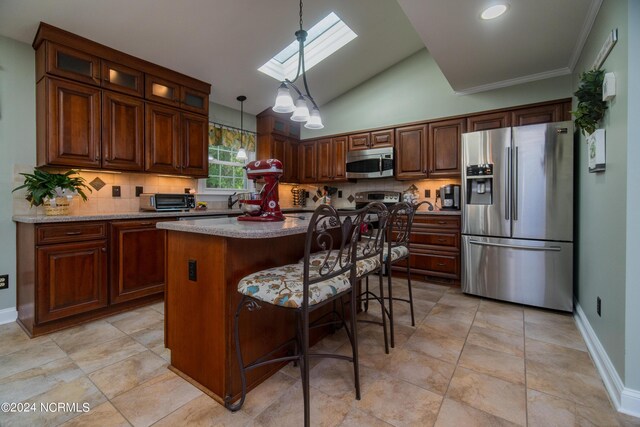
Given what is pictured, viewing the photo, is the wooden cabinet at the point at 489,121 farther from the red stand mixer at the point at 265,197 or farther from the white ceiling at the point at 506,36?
the red stand mixer at the point at 265,197

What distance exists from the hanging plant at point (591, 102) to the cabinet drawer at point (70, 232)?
3822mm

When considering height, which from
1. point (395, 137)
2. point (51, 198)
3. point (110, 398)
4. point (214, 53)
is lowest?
point (110, 398)

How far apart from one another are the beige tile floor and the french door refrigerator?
0.49 metres

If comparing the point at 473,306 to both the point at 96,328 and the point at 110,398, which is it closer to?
the point at 110,398

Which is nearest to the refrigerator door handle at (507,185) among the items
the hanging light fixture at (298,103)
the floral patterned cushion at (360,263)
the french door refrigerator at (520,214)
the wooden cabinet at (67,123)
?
the french door refrigerator at (520,214)

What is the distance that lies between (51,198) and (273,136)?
299cm

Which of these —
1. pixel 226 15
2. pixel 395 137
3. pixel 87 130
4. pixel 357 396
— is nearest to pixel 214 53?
pixel 226 15

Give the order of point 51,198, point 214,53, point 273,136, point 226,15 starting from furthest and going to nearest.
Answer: point 273,136
point 214,53
point 226,15
point 51,198

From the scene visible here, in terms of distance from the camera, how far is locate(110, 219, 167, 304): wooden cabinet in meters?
2.65

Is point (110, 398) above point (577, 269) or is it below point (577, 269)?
below

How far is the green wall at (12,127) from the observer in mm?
2490

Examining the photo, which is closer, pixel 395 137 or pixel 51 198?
pixel 51 198

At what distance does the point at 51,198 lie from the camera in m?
2.48

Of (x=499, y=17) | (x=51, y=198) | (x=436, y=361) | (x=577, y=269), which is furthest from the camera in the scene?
(x=577, y=269)
